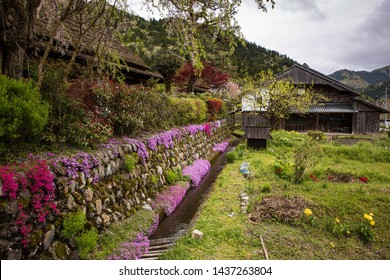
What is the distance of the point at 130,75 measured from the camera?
620 inches

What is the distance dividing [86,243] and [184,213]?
367cm

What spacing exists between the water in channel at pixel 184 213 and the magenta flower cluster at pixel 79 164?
2260mm

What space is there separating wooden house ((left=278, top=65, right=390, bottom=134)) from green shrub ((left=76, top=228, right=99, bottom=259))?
95.3ft

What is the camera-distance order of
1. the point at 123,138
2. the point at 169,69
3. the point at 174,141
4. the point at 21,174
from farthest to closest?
the point at 169,69 → the point at 174,141 → the point at 123,138 → the point at 21,174

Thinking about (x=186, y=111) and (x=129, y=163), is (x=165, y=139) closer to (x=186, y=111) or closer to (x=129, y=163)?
(x=129, y=163)

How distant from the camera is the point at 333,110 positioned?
29875mm

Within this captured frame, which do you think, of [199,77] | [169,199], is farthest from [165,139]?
[199,77]

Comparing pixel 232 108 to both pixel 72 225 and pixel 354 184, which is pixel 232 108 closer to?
pixel 354 184

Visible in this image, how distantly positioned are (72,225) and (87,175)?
1274mm

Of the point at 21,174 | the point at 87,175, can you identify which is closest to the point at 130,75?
the point at 87,175

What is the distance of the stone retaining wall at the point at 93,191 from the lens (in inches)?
153

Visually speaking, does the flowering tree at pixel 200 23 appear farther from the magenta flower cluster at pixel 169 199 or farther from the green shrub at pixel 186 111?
the green shrub at pixel 186 111

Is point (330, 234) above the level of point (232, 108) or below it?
below

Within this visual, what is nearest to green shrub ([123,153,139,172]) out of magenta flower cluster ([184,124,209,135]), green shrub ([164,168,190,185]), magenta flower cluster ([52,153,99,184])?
magenta flower cluster ([52,153,99,184])
